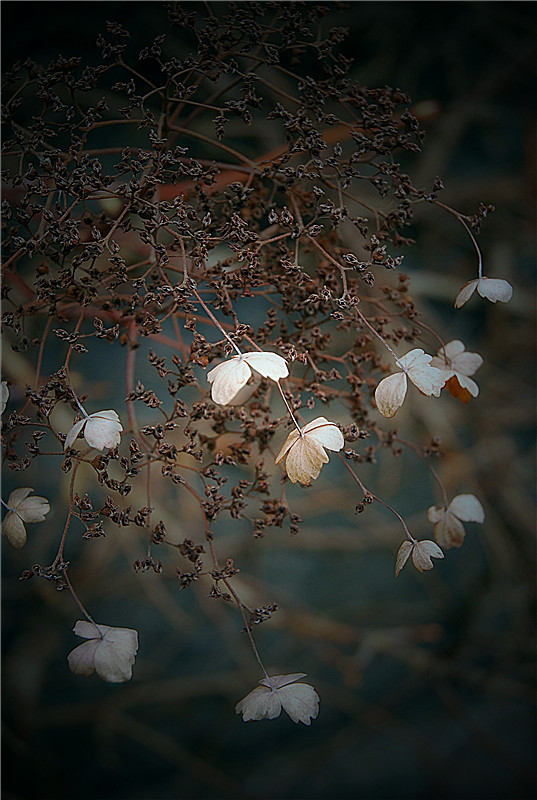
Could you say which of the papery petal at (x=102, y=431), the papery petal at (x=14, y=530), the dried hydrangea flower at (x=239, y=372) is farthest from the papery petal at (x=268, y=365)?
the papery petal at (x=14, y=530)

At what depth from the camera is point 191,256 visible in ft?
1.46

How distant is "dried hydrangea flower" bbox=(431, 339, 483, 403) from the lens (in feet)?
1.65

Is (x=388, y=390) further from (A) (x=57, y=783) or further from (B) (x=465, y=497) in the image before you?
(A) (x=57, y=783)

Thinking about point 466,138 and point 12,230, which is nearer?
point 12,230

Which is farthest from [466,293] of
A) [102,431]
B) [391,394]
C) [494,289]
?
[102,431]

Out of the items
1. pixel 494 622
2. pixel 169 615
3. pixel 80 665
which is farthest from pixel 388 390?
pixel 494 622

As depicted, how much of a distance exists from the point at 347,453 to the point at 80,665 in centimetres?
24

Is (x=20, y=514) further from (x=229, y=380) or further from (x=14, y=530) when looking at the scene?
(x=229, y=380)

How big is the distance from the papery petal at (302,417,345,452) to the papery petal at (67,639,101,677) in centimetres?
21

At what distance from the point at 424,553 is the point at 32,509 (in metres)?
0.29

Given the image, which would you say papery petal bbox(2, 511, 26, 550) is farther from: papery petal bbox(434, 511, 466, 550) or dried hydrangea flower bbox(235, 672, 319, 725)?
papery petal bbox(434, 511, 466, 550)

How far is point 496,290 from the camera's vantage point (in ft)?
1.53

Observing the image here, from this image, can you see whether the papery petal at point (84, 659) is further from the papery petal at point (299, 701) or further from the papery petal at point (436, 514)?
the papery petal at point (436, 514)

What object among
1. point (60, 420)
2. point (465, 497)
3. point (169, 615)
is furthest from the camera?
point (169, 615)
